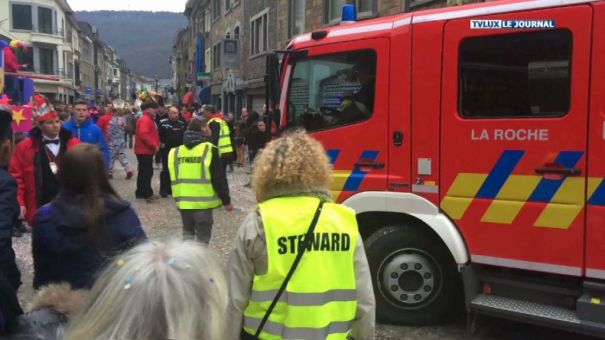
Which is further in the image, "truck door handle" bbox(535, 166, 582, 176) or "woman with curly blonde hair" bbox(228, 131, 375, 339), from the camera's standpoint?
"truck door handle" bbox(535, 166, 582, 176)

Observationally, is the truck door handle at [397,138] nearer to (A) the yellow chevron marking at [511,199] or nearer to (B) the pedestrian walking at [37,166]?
(A) the yellow chevron marking at [511,199]

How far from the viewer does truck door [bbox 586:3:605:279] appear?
3.92 meters

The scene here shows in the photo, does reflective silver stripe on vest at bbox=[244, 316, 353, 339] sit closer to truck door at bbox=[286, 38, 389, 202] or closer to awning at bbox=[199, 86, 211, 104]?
truck door at bbox=[286, 38, 389, 202]

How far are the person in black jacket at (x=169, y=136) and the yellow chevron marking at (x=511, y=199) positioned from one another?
320 inches

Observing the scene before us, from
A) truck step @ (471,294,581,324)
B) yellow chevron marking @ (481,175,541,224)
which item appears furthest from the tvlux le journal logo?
truck step @ (471,294,581,324)

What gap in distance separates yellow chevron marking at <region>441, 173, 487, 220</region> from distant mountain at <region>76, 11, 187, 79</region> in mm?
134359

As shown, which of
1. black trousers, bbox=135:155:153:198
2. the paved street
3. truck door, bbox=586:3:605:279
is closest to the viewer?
truck door, bbox=586:3:605:279

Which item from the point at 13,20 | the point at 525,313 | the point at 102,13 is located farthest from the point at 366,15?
the point at 102,13

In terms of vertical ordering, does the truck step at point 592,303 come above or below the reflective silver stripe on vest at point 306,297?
below

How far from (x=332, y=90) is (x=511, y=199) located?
6.27 feet

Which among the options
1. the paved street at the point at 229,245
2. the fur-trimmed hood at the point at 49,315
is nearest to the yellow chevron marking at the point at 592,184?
the paved street at the point at 229,245

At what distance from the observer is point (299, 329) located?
8.36ft

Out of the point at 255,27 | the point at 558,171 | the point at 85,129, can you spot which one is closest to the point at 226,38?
the point at 255,27

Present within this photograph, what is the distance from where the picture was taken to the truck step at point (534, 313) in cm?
401
